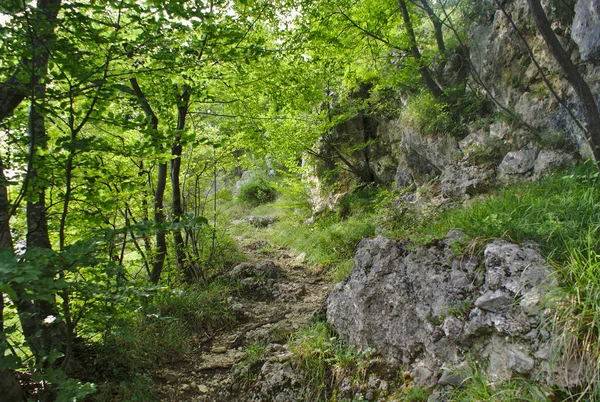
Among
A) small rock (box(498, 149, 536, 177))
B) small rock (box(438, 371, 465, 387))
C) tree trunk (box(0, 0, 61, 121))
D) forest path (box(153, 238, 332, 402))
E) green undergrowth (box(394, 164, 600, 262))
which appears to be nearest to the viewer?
tree trunk (box(0, 0, 61, 121))

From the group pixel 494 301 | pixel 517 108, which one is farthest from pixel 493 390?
pixel 517 108

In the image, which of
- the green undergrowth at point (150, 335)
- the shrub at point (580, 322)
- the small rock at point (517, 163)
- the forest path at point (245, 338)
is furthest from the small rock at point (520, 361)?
the small rock at point (517, 163)

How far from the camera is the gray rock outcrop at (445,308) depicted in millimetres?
2590

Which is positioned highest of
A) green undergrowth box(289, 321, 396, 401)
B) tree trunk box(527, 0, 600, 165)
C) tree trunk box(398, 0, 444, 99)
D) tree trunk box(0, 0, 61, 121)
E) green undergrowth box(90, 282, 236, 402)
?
tree trunk box(398, 0, 444, 99)

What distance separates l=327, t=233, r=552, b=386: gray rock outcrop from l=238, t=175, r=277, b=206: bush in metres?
13.5

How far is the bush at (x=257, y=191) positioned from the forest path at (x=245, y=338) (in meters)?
10.5

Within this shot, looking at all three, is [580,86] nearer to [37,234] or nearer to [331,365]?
[331,365]

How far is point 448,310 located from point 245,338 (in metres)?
2.95

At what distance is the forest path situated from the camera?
387 centimetres

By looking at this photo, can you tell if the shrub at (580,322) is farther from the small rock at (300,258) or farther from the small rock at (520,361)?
the small rock at (300,258)

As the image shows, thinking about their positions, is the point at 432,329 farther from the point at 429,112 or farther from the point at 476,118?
the point at 429,112

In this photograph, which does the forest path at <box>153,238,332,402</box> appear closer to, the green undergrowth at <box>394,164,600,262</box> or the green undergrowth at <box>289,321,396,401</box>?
the green undergrowth at <box>289,321,396,401</box>

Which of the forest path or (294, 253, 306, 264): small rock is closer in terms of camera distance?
the forest path

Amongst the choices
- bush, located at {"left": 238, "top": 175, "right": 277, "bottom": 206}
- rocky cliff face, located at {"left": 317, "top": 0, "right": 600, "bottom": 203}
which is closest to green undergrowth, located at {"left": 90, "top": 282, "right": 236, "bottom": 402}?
rocky cliff face, located at {"left": 317, "top": 0, "right": 600, "bottom": 203}
